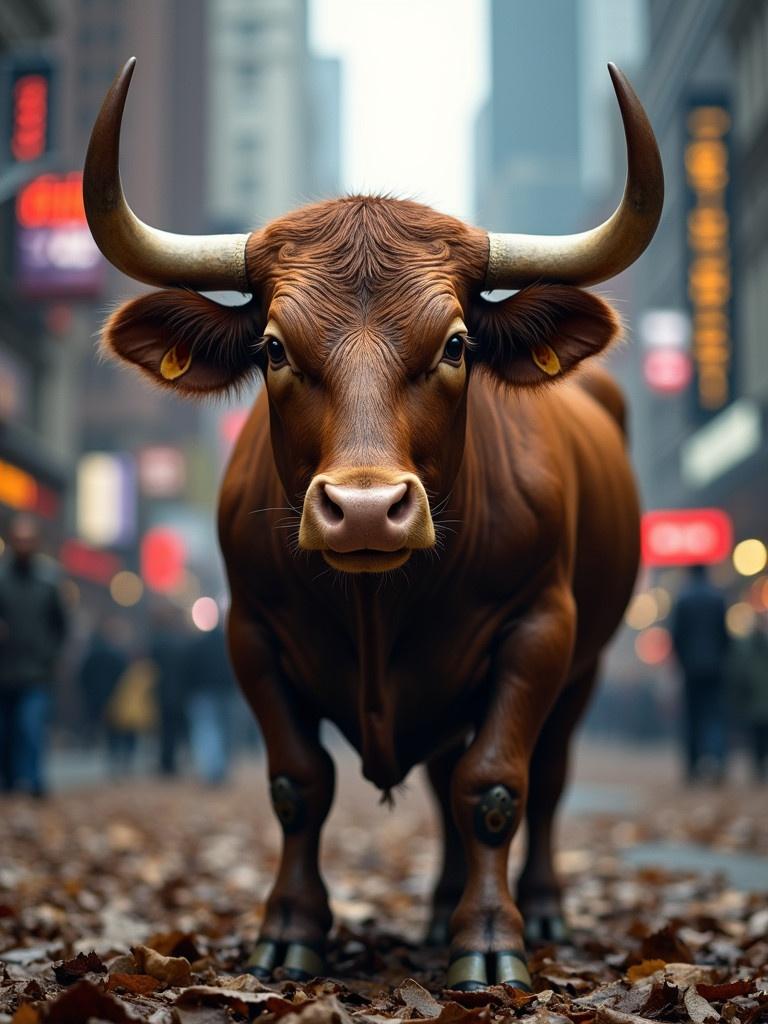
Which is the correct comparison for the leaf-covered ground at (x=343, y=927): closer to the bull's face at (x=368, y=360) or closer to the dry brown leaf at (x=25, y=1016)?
the dry brown leaf at (x=25, y=1016)

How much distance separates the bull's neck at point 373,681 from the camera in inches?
164

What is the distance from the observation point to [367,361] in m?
3.91

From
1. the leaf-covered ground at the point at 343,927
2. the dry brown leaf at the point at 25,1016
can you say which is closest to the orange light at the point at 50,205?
the leaf-covered ground at the point at 343,927

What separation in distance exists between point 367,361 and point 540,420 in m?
1.12

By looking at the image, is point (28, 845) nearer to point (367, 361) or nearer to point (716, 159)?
point (367, 361)

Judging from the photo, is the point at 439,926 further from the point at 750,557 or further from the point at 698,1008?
the point at 750,557

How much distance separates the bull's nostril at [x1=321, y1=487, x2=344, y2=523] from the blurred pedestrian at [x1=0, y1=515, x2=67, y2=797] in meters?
8.48

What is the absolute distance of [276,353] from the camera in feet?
13.5

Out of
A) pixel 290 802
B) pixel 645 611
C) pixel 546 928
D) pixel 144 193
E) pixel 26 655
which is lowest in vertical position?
pixel 546 928

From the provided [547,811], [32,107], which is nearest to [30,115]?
[32,107]

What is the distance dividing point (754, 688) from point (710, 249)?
46.7ft

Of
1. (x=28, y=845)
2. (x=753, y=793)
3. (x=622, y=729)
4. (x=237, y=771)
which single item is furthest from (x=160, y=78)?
(x=28, y=845)

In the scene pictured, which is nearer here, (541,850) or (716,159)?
(541,850)

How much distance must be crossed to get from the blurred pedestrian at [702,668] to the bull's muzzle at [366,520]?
12.1 metres
